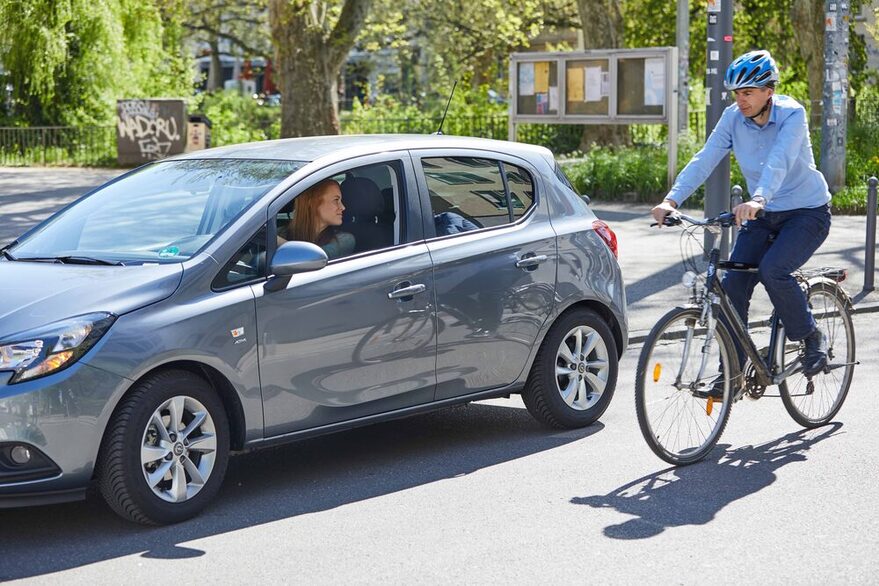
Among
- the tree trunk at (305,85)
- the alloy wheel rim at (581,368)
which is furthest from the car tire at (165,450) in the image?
the tree trunk at (305,85)

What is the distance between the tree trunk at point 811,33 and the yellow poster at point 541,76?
7.32 m

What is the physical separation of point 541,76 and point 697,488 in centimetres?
1381

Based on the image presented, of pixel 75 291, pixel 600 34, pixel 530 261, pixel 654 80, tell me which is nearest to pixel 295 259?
pixel 75 291

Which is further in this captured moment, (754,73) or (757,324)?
(757,324)

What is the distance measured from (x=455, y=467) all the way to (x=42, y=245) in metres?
2.17

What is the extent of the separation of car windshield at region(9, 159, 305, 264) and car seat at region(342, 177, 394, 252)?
31 centimetres

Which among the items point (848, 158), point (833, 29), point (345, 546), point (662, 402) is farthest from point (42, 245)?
point (848, 158)

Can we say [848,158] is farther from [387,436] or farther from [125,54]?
[125,54]

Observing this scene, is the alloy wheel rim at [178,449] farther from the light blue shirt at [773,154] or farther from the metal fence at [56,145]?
the metal fence at [56,145]

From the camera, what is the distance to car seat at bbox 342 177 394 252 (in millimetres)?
6230

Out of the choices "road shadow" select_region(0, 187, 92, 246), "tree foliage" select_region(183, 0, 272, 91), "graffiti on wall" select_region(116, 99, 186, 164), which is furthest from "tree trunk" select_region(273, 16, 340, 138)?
"tree foliage" select_region(183, 0, 272, 91)

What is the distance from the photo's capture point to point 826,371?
6926 millimetres

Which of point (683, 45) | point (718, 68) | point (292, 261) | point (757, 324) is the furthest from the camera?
point (683, 45)

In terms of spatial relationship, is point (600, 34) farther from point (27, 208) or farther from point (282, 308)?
point (282, 308)
